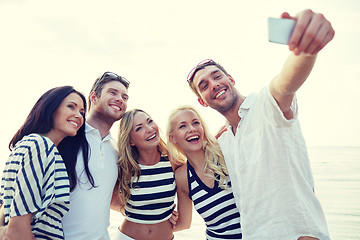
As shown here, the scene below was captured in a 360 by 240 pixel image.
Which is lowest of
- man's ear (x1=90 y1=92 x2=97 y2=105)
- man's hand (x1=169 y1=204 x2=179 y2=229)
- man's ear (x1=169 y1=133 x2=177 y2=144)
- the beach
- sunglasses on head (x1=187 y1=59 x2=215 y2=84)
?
the beach

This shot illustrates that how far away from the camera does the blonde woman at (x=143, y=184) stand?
424 cm

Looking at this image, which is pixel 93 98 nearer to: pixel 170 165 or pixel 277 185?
pixel 170 165

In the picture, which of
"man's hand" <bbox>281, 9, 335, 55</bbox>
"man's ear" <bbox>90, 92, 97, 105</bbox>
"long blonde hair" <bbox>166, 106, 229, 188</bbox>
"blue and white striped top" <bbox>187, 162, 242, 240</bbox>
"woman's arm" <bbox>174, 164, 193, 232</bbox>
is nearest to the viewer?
"man's hand" <bbox>281, 9, 335, 55</bbox>

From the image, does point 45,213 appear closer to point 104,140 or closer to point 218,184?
point 104,140

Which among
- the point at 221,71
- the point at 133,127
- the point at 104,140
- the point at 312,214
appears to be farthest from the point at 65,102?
the point at 312,214

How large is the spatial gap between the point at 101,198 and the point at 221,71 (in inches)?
96.6

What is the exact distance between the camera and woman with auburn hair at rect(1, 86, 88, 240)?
2.58 m

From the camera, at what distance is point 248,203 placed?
9.18ft

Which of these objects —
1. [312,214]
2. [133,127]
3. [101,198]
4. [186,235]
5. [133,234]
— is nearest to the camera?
[312,214]

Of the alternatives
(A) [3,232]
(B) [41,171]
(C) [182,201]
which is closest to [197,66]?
(C) [182,201]

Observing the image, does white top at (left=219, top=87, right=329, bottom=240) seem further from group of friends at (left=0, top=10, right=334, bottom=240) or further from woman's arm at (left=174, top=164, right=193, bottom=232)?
woman's arm at (left=174, top=164, right=193, bottom=232)

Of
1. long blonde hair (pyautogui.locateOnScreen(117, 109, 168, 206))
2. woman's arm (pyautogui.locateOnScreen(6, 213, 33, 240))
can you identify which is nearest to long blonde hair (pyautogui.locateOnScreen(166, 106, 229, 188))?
long blonde hair (pyautogui.locateOnScreen(117, 109, 168, 206))

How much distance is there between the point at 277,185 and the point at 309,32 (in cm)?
164

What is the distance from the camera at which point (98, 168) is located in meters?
3.81
